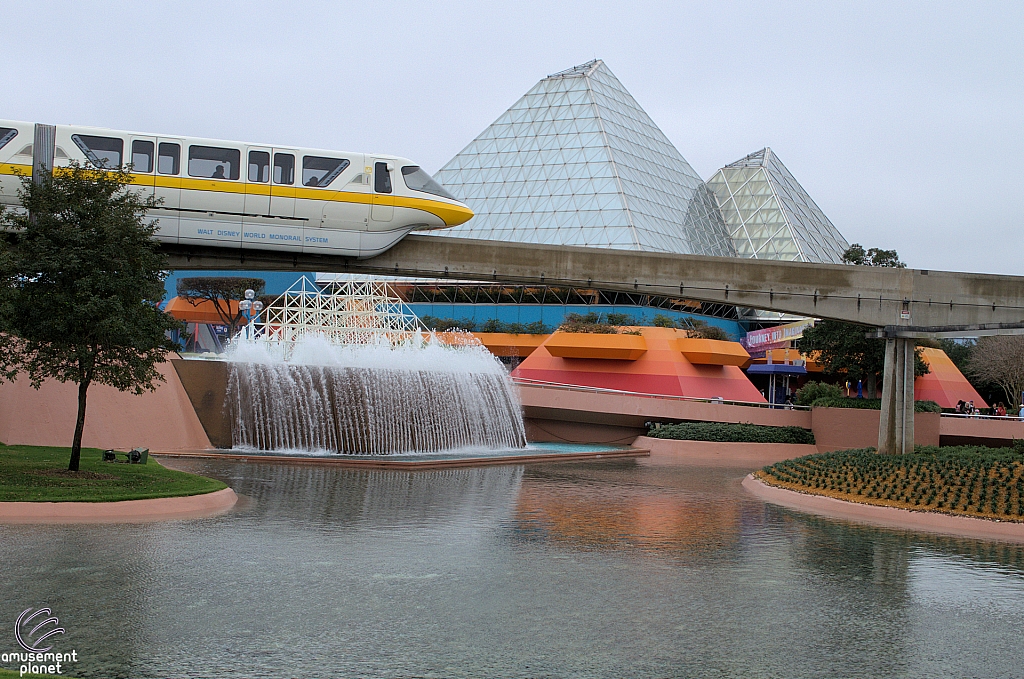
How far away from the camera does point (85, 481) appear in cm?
1575

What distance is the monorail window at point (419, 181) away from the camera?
2444cm

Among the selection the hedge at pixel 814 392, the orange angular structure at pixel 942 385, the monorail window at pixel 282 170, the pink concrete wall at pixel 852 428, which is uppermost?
the monorail window at pixel 282 170

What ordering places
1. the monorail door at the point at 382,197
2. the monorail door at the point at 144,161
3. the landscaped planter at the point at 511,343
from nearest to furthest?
the monorail door at the point at 144,161
the monorail door at the point at 382,197
the landscaped planter at the point at 511,343

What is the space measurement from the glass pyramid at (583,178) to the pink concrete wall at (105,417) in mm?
35487

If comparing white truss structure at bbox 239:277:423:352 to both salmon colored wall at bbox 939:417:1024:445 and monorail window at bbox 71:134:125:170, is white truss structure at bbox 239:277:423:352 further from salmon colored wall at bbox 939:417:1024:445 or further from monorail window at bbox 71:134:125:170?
salmon colored wall at bbox 939:417:1024:445

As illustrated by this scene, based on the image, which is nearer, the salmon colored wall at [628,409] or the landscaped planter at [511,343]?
the salmon colored wall at [628,409]

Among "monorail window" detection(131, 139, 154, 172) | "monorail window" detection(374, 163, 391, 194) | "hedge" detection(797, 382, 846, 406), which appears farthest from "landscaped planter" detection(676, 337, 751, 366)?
"monorail window" detection(131, 139, 154, 172)

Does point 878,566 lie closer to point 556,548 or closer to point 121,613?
point 556,548

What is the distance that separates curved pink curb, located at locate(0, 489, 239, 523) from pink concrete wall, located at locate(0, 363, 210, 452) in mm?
8754

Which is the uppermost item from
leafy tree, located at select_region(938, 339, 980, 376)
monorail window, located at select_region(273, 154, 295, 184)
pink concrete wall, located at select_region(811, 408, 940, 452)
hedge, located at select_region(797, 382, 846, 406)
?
monorail window, located at select_region(273, 154, 295, 184)

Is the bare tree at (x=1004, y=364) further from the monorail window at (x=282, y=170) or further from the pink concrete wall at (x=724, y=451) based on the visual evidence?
the monorail window at (x=282, y=170)

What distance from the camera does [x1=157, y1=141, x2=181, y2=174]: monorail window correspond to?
74.6 feet

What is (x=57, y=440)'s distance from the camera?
22.4 metres

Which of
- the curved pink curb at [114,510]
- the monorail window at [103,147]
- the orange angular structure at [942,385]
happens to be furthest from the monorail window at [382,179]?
the orange angular structure at [942,385]
